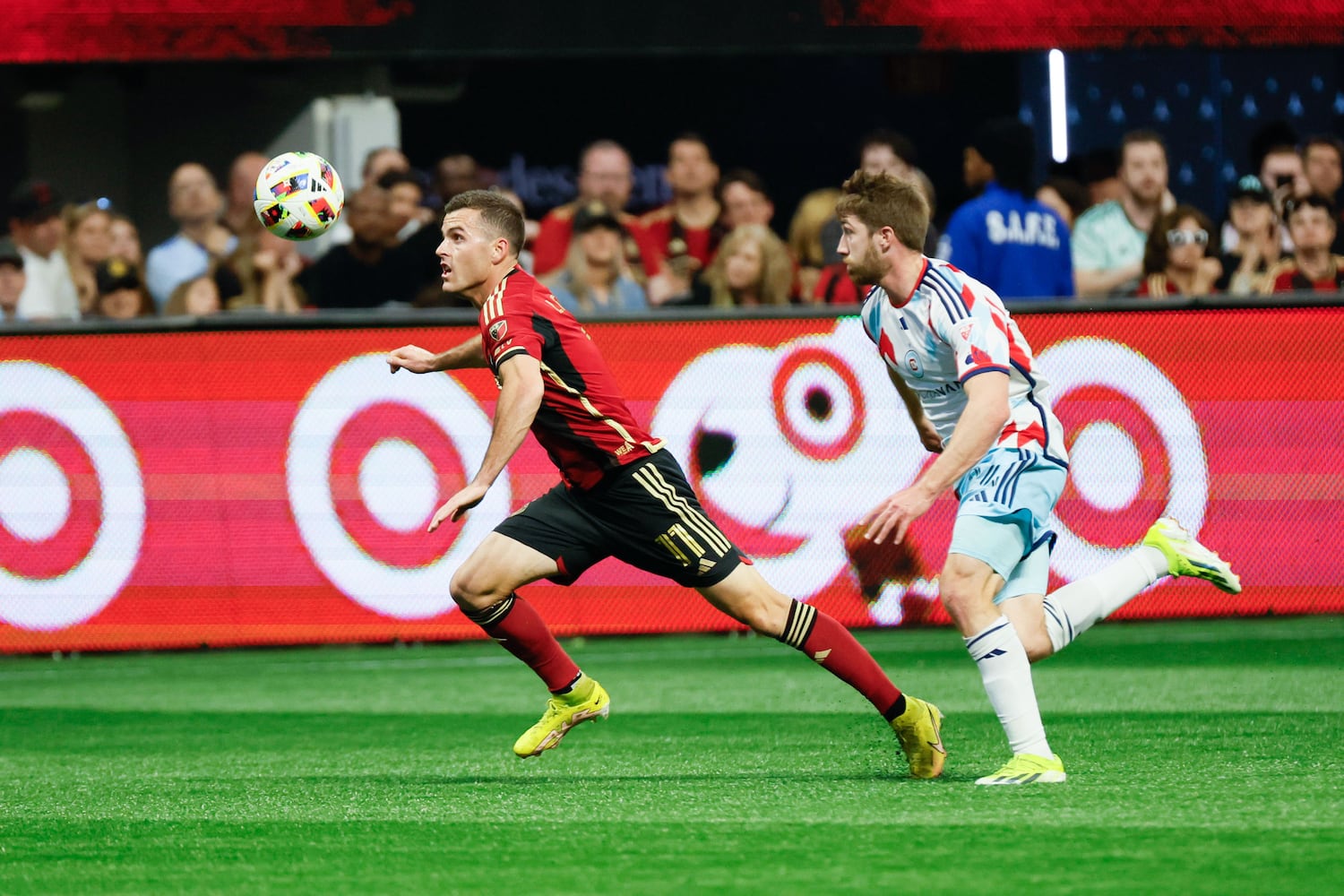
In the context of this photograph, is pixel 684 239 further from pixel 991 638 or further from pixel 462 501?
pixel 991 638

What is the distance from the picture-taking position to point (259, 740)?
817 cm

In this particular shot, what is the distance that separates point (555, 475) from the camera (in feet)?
37.0

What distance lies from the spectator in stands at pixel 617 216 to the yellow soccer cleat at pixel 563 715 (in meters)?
5.70

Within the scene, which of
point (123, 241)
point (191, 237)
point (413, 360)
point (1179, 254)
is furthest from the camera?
point (191, 237)

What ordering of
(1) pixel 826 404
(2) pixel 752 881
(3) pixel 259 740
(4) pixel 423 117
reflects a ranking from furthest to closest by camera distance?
(4) pixel 423 117 → (1) pixel 826 404 → (3) pixel 259 740 → (2) pixel 752 881

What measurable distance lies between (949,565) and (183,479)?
6138 millimetres

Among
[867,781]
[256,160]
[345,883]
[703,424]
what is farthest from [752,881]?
[256,160]

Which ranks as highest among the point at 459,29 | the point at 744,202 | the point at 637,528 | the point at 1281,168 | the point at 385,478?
the point at 459,29

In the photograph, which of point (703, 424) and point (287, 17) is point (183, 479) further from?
point (287, 17)

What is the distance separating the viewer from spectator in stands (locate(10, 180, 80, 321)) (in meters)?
12.6

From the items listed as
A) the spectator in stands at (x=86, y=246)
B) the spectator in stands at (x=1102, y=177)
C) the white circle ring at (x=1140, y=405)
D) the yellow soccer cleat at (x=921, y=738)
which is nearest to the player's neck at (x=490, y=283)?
the yellow soccer cleat at (x=921, y=738)

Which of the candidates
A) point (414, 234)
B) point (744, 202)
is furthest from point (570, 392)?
point (744, 202)

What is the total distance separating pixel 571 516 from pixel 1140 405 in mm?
5203

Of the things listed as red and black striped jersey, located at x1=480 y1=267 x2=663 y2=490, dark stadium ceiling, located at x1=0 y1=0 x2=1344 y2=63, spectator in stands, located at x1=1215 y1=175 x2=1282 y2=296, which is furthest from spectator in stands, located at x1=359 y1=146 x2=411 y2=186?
red and black striped jersey, located at x1=480 y1=267 x2=663 y2=490
